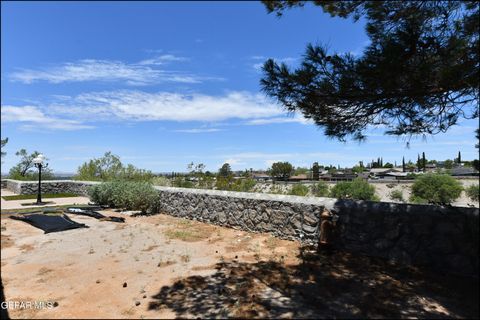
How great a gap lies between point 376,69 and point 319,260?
137 inches

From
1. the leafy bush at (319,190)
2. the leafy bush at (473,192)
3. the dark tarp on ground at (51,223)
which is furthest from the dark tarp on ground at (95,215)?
the leafy bush at (473,192)

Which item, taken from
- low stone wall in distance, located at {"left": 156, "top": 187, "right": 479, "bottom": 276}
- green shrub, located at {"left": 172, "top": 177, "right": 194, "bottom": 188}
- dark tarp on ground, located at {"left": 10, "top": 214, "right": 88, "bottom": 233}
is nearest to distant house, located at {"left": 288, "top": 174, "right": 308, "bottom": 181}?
green shrub, located at {"left": 172, "top": 177, "right": 194, "bottom": 188}

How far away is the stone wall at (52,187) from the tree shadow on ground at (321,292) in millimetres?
14964

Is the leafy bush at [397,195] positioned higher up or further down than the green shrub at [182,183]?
further down

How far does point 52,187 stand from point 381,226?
1991 cm

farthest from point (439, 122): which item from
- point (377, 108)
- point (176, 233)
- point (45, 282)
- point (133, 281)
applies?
point (45, 282)

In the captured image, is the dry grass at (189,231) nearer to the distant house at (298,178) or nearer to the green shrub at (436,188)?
the green shrub at (436,188)

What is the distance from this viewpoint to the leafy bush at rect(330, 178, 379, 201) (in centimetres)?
2461

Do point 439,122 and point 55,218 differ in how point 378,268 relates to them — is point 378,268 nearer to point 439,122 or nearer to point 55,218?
point 439,122

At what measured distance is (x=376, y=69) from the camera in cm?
502

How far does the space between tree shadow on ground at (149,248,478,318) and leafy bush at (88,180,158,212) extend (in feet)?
21.6

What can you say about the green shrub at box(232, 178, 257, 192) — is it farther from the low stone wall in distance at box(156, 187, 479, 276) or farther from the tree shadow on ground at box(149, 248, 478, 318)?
the tree shadow on ground at box(149, 248, 478, 318)

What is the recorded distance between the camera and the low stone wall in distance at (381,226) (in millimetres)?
5004

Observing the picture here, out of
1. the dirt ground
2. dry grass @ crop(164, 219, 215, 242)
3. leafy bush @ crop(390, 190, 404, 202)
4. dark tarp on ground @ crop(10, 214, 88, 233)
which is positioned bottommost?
Result: leafy bush @ crop(390, 190, 404, 202)
